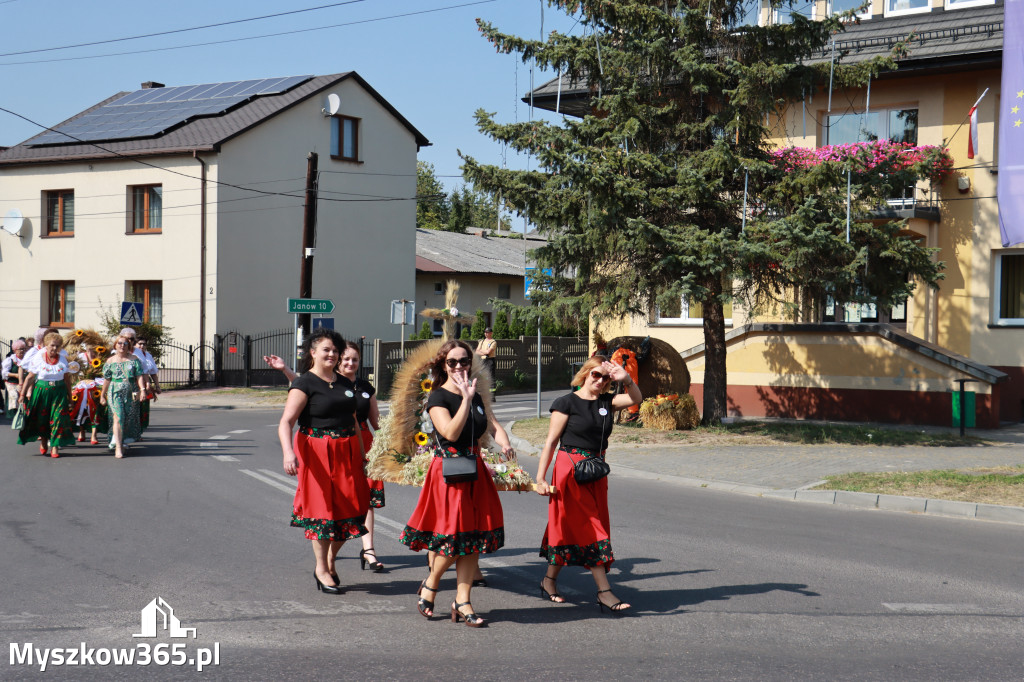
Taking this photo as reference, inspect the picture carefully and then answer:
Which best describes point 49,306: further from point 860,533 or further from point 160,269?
point 860,533

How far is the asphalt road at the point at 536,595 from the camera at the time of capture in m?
5.04

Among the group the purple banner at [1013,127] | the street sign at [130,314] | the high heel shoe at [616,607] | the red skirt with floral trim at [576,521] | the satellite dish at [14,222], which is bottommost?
the high heel shoe at [616,607]

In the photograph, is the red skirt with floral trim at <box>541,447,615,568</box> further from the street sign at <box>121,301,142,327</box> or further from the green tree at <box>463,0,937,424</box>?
the street sign at <box>121,301,142,327</box>

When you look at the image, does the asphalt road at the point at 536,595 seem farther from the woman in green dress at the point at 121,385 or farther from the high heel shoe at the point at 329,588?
the woman in green dress at the point at 121,385

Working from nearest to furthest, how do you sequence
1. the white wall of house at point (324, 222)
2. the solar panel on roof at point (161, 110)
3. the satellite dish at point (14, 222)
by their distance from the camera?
the white wall of house at point (324, 222)
the solar panel on roof at point (161, 110)
the satellite dish at point (14, 222)

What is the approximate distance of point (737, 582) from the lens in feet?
22.3

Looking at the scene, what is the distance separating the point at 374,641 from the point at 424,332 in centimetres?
2920

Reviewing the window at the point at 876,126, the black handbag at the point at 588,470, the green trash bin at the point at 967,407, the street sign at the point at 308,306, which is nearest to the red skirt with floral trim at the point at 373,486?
the black handbag at the point at 588,470

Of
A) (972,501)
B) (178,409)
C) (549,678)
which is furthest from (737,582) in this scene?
(178,409)

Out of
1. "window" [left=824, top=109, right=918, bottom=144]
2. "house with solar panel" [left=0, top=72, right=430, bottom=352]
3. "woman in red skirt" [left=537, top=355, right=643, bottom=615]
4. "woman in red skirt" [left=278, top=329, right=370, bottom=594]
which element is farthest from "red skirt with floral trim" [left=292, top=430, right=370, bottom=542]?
"house with solar panel" [left=0, top=72, right=430, bottom=352]

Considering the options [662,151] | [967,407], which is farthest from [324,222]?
[967,407]

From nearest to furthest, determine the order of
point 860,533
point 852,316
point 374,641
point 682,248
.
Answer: point 374,641 < point 860,533 < point 682,248 < point 852,316

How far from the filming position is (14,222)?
33.1 metres

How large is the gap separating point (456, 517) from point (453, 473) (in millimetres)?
258
